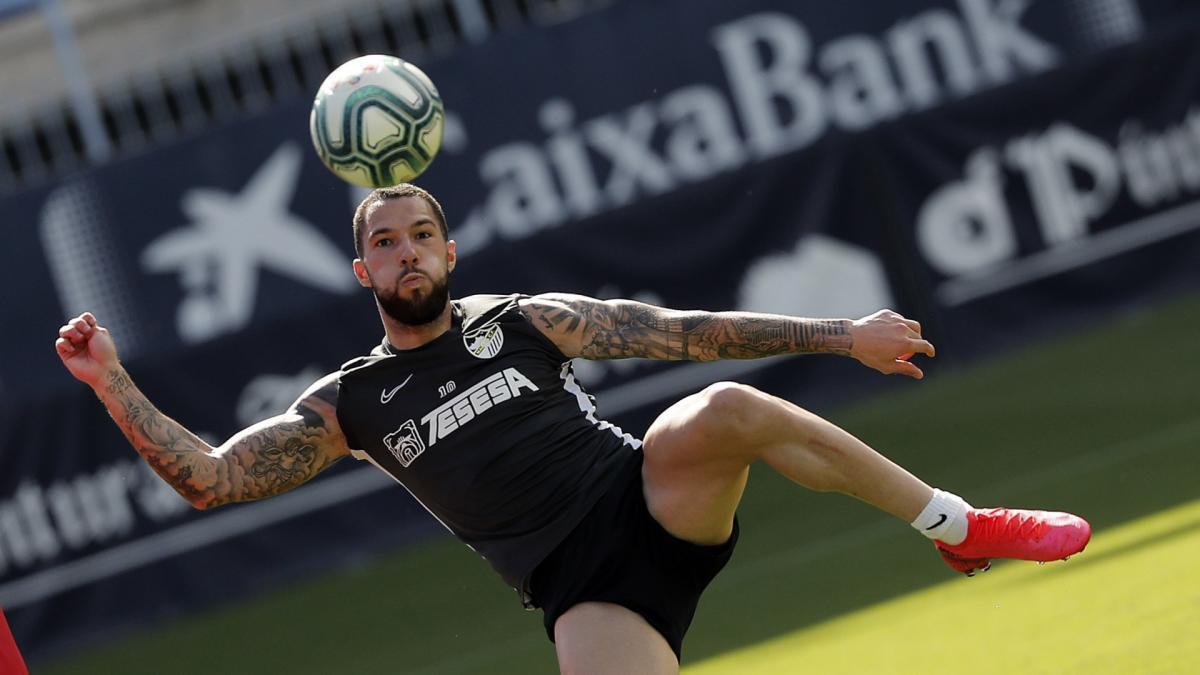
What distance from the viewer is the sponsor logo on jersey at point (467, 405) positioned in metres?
5.59

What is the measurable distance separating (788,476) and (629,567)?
2.02 ft

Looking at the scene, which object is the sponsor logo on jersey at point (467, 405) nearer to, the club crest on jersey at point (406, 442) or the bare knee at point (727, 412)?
the club crest on jersey at point (406, 442)

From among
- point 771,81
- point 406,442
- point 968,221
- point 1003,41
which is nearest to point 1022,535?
point 406,442

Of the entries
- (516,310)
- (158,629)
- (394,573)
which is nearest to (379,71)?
(516,310)

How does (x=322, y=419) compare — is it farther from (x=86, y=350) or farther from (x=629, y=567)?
(x=629, y=567)

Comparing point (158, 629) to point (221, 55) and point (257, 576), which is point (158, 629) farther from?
point (221, 55)

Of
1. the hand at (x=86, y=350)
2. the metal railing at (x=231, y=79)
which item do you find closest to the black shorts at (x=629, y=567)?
the hand at (x=86, y=350)

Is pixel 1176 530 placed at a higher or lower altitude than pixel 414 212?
lower

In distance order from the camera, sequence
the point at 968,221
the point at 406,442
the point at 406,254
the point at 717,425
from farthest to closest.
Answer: the point at 968,221 → the point at 406,442 → the point at 406,254 → the point at 717,425

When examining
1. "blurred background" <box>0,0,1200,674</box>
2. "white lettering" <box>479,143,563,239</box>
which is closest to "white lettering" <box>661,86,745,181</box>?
"blurred background" <box>0,0,1200,674</box>

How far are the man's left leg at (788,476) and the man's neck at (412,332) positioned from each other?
0.77 m

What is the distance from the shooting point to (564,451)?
5695mm

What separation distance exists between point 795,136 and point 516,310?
7036mm

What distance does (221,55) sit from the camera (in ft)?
47.5
